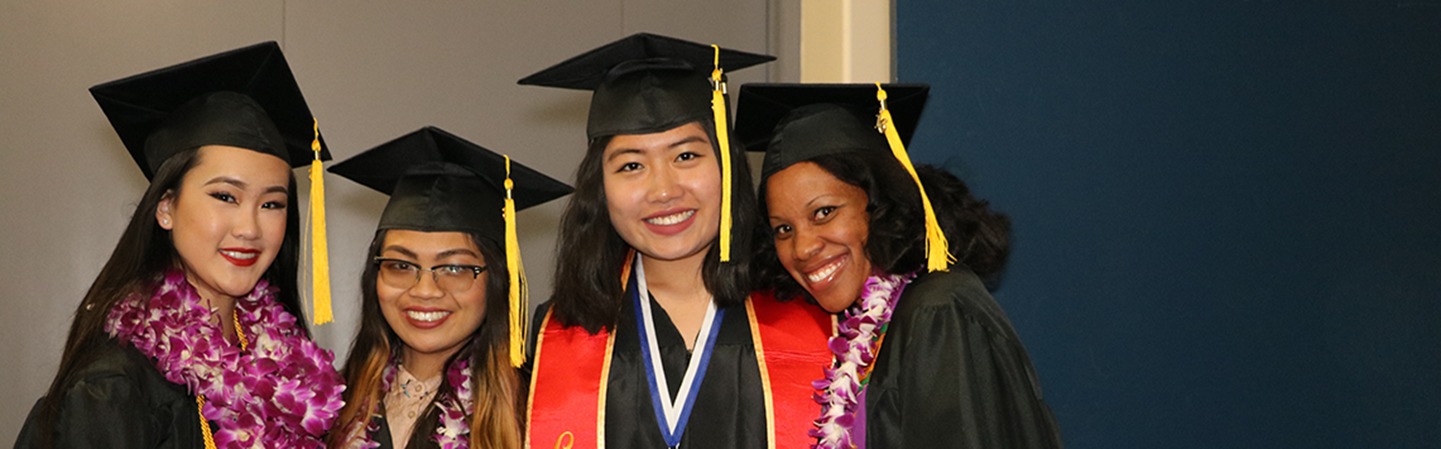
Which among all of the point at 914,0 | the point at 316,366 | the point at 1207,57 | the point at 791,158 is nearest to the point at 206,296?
the point at 316,366

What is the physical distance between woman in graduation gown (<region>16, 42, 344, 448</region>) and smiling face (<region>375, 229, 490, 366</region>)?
0.21 metres

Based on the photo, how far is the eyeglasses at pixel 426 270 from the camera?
294 cm

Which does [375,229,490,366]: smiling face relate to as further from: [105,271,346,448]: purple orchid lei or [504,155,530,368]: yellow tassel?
[105,271,346,448]: purple orchid lei

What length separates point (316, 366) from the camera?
9.61 feet

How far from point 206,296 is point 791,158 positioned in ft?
4.30

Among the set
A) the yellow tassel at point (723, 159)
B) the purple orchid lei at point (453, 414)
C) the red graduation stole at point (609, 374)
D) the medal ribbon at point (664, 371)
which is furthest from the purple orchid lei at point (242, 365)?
the yellow tassel at point (723, 159)

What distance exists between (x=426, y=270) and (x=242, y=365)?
45cm

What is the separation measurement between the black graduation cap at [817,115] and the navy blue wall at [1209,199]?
36.1 inches

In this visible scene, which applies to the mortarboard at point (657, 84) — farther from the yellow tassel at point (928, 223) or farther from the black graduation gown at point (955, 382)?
the black graduation gown at point (955, 382)

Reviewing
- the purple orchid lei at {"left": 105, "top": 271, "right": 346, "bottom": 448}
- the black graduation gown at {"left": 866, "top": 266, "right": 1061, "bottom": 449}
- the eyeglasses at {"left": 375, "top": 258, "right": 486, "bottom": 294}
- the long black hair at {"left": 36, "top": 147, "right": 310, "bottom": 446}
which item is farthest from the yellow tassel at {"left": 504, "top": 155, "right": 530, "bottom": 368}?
the black graduation gown at {"left": 866, "top": 266, "right": 1061, "bottom": 449}

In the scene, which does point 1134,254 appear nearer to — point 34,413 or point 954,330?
point 954,330

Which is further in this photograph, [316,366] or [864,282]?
[316,366]

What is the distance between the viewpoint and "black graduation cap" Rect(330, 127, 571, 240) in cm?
299

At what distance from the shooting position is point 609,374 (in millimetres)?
2885
